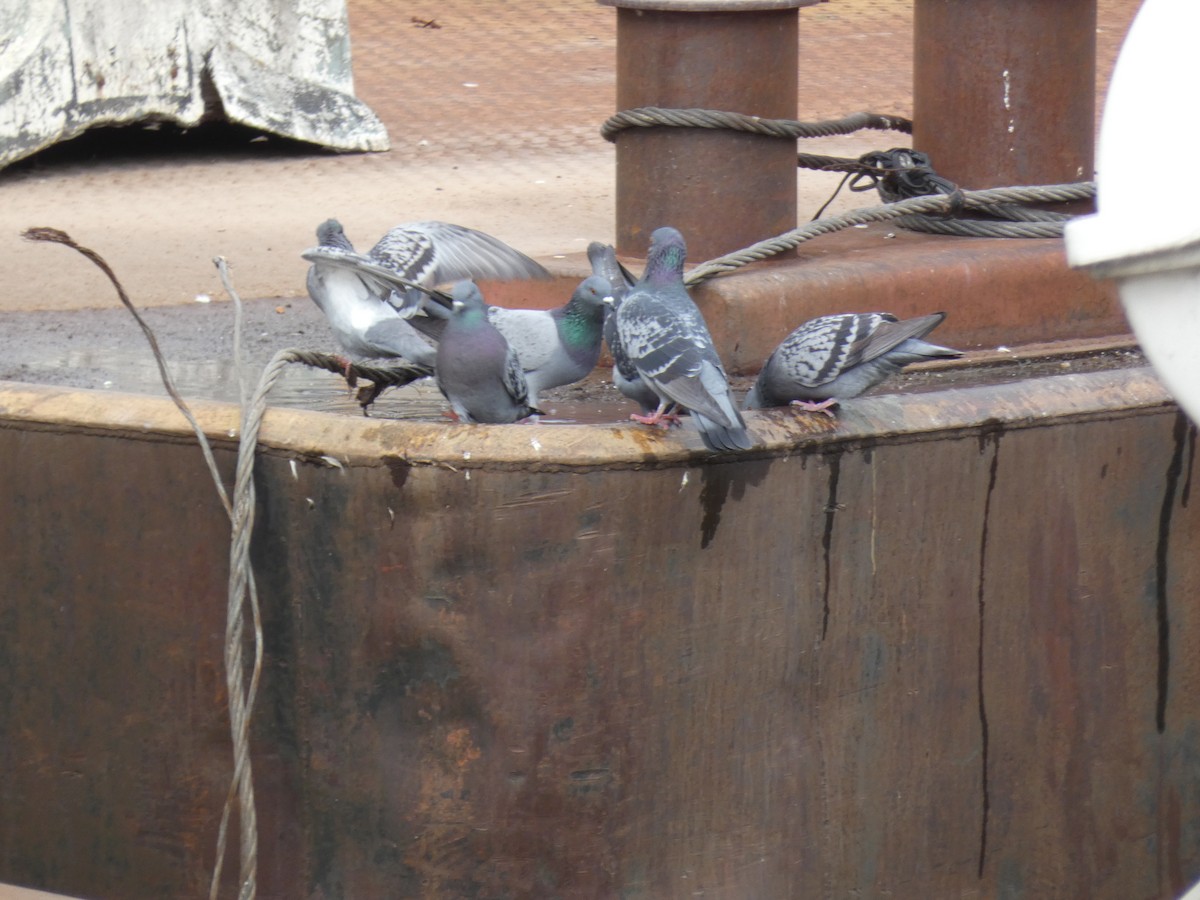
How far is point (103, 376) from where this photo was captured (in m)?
5.07

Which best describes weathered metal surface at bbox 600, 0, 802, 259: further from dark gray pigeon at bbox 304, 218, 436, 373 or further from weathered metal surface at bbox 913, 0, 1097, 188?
dark gray pigeon at bbox 304, 218, 436, 373

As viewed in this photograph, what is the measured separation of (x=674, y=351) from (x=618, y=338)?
366mm

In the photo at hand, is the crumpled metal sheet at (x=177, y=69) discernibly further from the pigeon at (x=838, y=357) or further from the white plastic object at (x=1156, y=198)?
the white plastic object at (x=1156, y=198)

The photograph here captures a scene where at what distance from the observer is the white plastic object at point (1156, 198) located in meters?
1.60

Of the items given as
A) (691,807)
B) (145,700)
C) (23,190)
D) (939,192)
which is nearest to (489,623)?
(691,807)

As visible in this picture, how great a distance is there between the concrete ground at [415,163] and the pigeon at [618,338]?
0.83m

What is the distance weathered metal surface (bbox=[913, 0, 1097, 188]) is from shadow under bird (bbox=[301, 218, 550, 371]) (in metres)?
1.44

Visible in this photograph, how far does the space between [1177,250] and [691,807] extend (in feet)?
7.16

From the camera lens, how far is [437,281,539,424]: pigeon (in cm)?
395

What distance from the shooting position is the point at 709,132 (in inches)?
192

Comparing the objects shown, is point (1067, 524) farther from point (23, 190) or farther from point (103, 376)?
point (23, 190)

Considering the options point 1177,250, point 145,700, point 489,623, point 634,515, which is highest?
point 1177,250

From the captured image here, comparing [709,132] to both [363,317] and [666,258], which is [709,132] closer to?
[666,258]

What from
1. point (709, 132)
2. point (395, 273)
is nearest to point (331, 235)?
point (395, 273)
